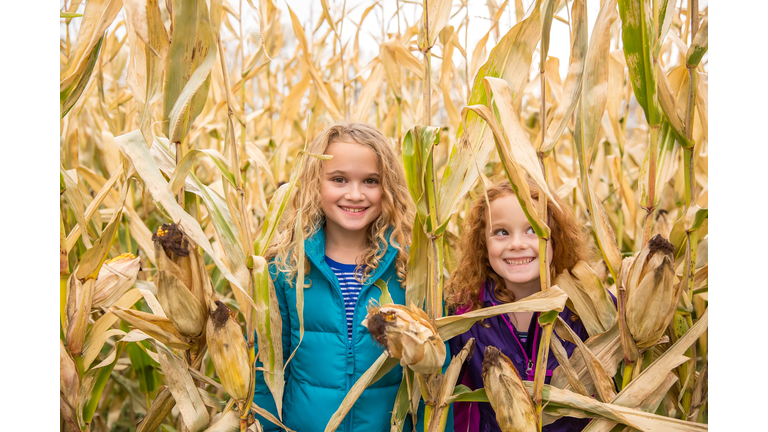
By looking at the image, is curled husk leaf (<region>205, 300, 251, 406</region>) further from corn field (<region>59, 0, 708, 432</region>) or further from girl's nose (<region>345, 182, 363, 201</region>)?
girl's nose (<region>345, 182, 363, 201</region>)

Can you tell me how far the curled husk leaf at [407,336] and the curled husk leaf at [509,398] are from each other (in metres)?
0.10

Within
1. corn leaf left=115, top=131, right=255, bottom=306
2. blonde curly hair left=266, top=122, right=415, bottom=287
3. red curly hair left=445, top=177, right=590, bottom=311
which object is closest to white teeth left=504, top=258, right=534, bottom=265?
red curly hair left=445, top=177, right=590, bottom=311

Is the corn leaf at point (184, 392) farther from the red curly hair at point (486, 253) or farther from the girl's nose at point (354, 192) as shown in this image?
the red curly hair at point (486, 253)

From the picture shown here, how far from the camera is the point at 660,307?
0.74 metres

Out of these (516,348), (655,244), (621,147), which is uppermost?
(621,147)

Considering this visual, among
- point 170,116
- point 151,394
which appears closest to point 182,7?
point 170,116

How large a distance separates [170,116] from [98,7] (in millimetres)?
222

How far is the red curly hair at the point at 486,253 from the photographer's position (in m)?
1.14

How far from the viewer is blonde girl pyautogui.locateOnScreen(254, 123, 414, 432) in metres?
1.07

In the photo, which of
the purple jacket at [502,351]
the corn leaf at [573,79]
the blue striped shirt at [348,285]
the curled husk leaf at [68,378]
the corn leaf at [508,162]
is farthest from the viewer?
the blue striped shirt at [348,285]

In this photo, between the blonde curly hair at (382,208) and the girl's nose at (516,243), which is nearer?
the girl's nose at (516,243)

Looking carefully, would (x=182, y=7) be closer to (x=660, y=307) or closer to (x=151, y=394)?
(x=660, y=307)

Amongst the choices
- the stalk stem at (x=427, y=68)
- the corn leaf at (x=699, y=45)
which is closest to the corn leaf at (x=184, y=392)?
the stalk stem at (x=427, y=68)

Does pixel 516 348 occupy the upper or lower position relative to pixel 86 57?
lower
